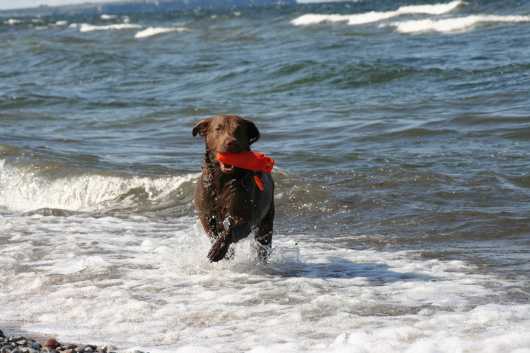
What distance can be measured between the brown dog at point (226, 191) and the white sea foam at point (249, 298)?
36 cm

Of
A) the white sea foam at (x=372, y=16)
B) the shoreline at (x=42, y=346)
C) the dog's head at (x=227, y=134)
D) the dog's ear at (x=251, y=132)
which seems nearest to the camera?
the shoreline at (x=42, y=346)

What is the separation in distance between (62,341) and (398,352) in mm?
2076

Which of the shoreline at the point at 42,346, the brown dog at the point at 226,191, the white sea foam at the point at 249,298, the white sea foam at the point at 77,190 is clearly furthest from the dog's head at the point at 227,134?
the white sea foam at the point at 77,190

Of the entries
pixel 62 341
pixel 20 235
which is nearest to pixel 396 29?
pixel 20 235

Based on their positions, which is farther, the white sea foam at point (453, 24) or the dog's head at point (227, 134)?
the white sea foam at point (453, 24)

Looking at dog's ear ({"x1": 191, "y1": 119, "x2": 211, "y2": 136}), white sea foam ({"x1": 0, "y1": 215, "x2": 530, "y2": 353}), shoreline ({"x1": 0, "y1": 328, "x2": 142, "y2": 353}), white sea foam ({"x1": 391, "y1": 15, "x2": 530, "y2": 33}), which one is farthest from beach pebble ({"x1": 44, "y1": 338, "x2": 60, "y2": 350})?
white sea foam ({"x1": 391, "y1": 15, "x2": 530, "y2": 33})

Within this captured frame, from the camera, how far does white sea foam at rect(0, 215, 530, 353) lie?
5.82 metres

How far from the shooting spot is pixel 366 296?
6.85m

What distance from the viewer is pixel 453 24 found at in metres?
39.3

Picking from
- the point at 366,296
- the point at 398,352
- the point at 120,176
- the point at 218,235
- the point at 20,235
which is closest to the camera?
the point at 398,352

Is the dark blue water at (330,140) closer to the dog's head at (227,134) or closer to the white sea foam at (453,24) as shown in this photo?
the dog's head at (227,134)

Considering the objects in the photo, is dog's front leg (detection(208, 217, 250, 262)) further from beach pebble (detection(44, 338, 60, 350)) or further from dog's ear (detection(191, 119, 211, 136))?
beach pebble (detection(44, 338, 60, 350))

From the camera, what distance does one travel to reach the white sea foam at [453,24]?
37.5 m

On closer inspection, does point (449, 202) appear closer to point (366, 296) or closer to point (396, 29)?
point (366, 296)
